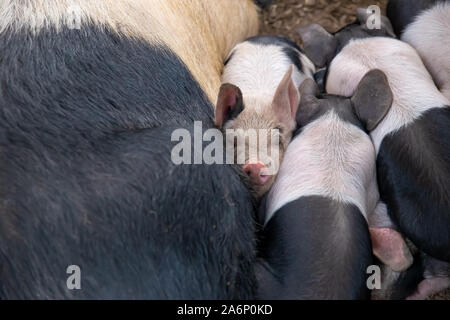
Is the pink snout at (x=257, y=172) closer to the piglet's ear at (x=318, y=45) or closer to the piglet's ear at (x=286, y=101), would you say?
the piglet's ear at (x=286, y=101)

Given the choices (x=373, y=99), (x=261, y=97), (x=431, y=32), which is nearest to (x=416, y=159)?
(x=373, y=99)

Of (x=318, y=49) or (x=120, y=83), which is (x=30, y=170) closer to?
(x=120, y=83)

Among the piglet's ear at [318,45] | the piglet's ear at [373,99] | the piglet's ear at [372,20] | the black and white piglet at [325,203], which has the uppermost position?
the piglet's ear at [372,20]

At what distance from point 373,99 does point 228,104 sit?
43cm

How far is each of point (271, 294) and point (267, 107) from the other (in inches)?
24.3

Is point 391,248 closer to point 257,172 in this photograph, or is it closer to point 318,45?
point 257,172

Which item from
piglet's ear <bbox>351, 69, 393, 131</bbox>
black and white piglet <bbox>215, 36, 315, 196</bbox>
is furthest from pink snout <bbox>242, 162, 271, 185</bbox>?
piglet's ear <bbox>351, 69, 393, 131</bbox>

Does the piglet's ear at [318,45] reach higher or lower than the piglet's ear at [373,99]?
higher

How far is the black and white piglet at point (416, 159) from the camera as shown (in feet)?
5.53

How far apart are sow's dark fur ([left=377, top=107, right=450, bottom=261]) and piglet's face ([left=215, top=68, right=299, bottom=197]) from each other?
0.96 ft

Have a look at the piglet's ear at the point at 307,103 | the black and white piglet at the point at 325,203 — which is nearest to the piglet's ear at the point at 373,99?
the black and white piglet at the point at 325,203

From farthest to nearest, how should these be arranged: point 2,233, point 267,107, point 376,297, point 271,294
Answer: point 267,107, point 376,297, point 271,294, point 2,233

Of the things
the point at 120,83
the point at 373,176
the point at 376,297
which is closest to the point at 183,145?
the point at 120,83

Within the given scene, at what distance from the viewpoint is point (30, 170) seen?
4.62 feet
